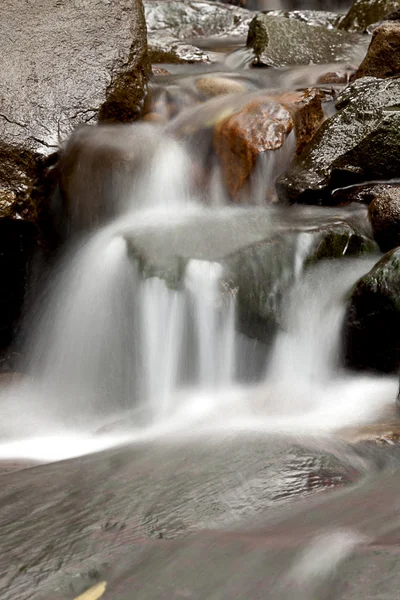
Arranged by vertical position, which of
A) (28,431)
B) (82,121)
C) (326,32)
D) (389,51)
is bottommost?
(28,431)

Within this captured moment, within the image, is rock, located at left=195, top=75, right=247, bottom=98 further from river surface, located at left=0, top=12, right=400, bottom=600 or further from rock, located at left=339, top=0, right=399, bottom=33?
rock, located at left=339, top=0, right=399, bottom=33

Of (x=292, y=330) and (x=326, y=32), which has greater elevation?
(x=326, y=32)

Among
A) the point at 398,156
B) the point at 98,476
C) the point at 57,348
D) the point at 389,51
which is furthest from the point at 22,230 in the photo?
the point at 389,51

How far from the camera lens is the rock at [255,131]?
5.47m

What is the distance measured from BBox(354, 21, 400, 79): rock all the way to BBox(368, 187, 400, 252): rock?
2529 mm

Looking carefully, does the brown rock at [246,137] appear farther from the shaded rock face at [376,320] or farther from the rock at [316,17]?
the rock at [316,17]

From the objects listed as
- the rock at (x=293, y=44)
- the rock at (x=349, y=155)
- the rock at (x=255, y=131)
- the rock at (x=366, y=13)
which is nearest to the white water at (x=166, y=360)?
the rock at (x=349, y=155)

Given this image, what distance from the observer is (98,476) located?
105 inches

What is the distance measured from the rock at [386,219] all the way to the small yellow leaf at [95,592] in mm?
3735

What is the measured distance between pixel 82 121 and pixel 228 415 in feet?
10.3

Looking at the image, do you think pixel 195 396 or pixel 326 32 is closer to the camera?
pixel 195 396

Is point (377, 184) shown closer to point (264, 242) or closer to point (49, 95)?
point (264, 242)

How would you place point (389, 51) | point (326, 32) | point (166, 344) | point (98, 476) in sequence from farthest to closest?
point (326, 32) < point (389, 51) < point (166, 344) < point (98, 476)

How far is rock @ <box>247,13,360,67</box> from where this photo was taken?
8430 mm
